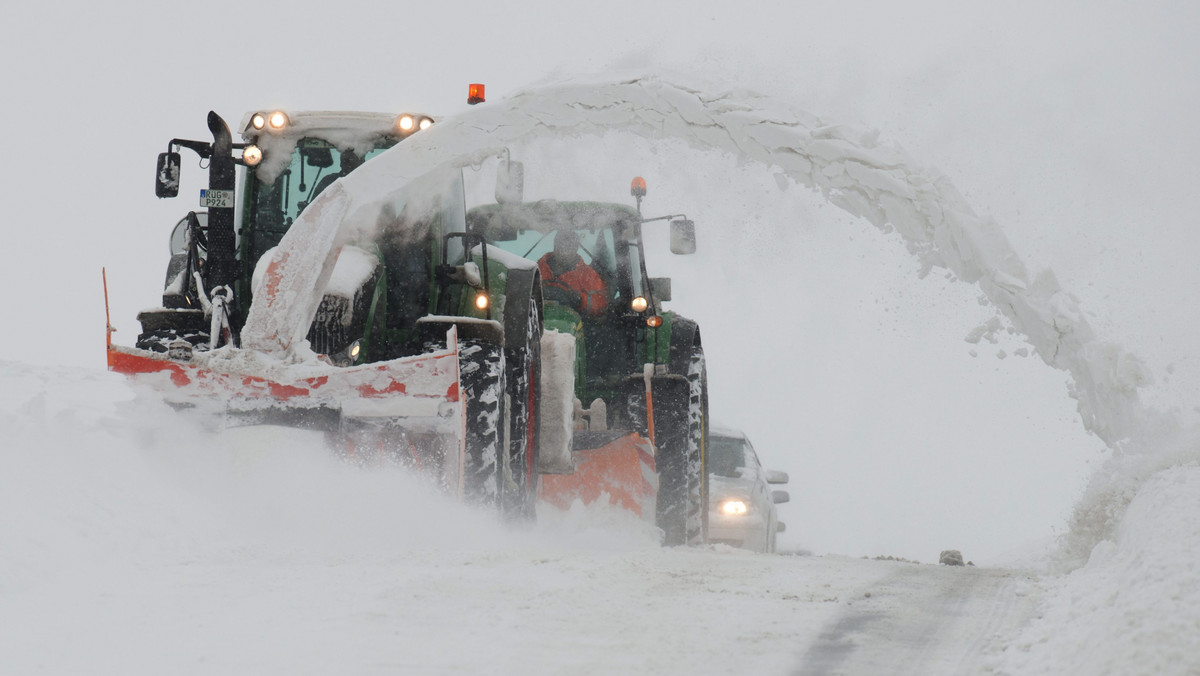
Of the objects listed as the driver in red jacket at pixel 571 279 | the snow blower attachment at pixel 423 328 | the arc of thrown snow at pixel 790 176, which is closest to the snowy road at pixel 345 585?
the snow blower attachment at pixel 423 328

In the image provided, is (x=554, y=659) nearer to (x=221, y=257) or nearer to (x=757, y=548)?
(x=221, y=257)

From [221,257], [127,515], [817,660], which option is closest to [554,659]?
[817,660]

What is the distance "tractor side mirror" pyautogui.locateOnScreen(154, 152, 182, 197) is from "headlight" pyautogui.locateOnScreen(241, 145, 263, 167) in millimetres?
396

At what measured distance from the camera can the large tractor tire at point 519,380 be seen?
19.9 ft

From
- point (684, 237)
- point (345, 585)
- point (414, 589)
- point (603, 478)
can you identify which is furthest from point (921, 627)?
point (684, 237)

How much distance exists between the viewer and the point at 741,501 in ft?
30.0

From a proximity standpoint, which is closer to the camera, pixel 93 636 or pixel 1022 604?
pixel 93 636

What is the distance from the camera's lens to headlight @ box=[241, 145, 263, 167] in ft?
20.9

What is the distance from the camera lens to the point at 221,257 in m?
6.19

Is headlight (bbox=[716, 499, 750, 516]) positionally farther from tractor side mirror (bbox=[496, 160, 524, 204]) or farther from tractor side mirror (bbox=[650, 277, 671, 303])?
tractor side mirror (bbox=[496, 160, 524, 204])

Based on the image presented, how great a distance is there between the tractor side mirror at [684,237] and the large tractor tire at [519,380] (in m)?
1.81

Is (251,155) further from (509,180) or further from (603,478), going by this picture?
(603,478)

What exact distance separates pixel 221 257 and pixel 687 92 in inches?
108

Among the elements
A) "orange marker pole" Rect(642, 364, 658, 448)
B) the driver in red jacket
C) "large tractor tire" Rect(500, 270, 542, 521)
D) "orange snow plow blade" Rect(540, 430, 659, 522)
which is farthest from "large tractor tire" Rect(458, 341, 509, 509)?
the driver in red jacket
